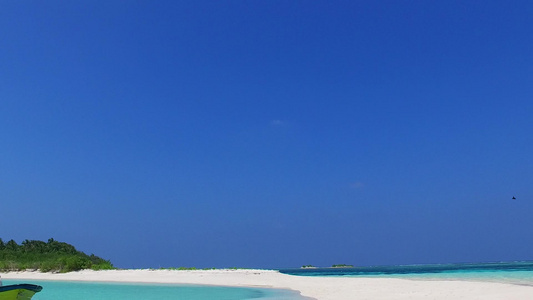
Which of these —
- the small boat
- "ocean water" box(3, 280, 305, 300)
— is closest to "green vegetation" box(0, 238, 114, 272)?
"ocean water" box(3, 280, 305, 300)

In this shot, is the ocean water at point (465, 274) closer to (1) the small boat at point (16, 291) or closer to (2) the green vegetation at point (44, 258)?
(1) the small boat at point (16, 291)

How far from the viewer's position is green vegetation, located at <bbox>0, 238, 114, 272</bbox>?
1734 inches

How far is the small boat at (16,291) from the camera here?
985 centimetres

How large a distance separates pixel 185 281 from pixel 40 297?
1125 centimetres

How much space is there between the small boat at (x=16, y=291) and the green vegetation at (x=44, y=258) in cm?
3644

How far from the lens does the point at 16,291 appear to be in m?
10.0

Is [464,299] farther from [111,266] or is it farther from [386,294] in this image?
[111,266]

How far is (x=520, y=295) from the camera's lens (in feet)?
44.4

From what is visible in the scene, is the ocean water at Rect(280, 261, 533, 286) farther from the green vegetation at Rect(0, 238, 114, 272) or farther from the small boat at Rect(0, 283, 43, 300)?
the green vegetation at Rect(0, 238, 114, 272)

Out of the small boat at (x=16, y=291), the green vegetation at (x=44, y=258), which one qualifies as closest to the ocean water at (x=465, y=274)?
the small boat at (x=16, y=291)

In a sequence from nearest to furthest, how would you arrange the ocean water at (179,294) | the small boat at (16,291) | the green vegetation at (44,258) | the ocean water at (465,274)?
the small boat at (16,291) → the ocean water at (179,294) → the ocean water at (465,274) → the green vegetation at (44,258)

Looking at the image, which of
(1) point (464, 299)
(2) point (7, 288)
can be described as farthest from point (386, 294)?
(2) point (7, 288)

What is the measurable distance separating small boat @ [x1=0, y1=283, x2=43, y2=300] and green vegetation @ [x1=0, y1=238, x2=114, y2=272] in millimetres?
36436

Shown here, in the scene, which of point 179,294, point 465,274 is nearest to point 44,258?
point 179,294
